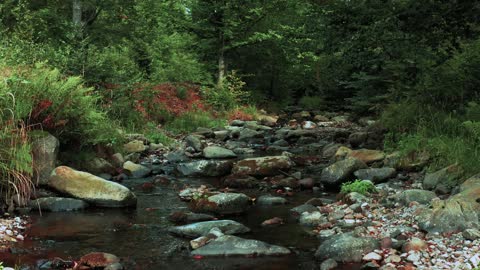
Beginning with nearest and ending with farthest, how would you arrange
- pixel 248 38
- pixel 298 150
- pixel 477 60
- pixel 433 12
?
pixel 433 12, pixel 477 60, pixel 298 150, pixel 248 38

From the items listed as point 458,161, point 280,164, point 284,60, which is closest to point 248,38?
point 284,60

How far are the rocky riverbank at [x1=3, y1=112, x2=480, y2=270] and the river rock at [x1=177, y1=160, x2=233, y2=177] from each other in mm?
24

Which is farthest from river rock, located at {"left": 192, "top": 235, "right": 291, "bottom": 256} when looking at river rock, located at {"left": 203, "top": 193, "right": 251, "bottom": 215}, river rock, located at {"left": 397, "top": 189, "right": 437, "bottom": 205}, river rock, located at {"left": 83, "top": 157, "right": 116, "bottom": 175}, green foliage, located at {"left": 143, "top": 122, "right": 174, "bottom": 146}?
green foliage, located at {"left": 143, "top": 122, "right": 174, "bottom": 146}

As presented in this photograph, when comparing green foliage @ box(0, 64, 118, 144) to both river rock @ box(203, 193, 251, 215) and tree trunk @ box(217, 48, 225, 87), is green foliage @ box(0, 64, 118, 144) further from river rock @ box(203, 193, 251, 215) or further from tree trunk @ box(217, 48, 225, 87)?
tree trunk @ box(217, 48, 225, 87)

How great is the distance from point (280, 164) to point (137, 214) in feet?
14.2

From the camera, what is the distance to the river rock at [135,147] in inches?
527

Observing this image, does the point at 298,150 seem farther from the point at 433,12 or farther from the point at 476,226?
the point at 476,226

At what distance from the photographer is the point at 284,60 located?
29.1 meters

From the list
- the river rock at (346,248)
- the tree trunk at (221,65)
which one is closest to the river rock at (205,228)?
the river rock at (346,248)

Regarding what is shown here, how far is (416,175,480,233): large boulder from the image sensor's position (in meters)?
6.14

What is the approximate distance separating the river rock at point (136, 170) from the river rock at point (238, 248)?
519cm

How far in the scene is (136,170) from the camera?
36.5 ft

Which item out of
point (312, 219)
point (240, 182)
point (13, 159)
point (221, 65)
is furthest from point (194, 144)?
point (221, 65)

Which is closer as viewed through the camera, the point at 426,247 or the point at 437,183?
the point at 426,247
